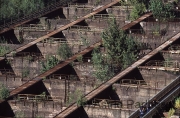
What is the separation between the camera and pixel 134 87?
38688mm

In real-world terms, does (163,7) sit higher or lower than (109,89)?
higher

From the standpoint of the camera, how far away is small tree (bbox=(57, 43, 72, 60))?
1905 inches

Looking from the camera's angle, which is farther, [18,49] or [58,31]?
[58,31]

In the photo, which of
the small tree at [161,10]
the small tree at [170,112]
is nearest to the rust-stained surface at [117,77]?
the small tree at [161,10]

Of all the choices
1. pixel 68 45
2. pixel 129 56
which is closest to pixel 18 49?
pixel 68 45

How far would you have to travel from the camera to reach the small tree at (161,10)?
54250mm

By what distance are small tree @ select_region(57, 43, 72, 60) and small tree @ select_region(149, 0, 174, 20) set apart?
34.6 ft

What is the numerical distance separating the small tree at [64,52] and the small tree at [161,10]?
1055 cm

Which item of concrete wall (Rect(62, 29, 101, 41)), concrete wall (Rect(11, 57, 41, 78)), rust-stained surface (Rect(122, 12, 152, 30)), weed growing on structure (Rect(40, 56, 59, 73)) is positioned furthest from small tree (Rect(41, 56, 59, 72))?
rust-stained surface (Rect(122, 12, 152, 30))

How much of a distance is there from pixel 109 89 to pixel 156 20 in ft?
57.0

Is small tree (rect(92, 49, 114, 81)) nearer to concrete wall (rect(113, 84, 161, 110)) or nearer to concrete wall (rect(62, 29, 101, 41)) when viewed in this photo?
concrete wall (rect(113, 84, 161, 110))

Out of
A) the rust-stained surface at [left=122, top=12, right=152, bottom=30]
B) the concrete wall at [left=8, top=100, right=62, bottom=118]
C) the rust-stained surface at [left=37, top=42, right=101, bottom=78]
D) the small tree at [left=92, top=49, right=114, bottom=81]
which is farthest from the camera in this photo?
the rust-stained surface at [left=122, top=12, right=152, bottom=30]

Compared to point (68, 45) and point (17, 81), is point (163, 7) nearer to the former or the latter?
point (68, 45)

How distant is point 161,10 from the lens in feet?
178
